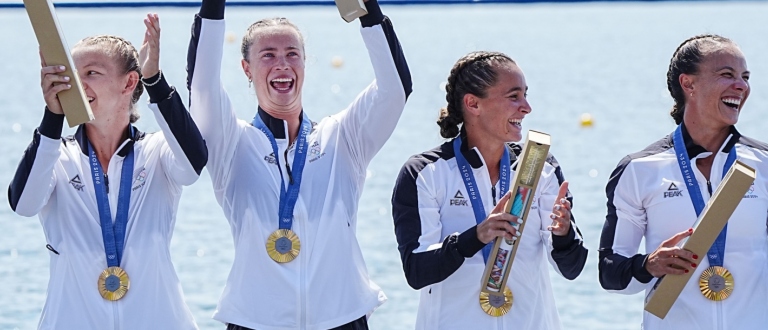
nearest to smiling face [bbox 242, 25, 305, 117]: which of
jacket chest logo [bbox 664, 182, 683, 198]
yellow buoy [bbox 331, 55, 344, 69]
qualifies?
Answer: jacket chest logo [bbox 664, 182, 683, 198]

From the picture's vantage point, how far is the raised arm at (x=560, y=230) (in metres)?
3.20

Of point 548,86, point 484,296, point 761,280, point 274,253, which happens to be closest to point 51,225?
point 274,253

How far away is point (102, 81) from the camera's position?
327cm

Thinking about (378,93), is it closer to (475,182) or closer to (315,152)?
(315,152)

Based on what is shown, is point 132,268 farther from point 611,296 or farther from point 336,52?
point 336,52

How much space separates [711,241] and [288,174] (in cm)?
115

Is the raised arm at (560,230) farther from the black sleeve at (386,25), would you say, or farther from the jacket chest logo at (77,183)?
the jacket chest logo at (77,183)

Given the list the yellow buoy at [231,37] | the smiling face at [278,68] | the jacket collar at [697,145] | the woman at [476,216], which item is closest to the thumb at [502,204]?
the woman at [476,216]

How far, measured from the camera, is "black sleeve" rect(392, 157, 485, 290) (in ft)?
10.6

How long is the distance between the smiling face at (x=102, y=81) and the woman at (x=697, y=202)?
4.57 feet

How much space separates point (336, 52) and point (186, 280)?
396 inches

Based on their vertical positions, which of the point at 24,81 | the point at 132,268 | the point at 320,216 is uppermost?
the point at 24,81

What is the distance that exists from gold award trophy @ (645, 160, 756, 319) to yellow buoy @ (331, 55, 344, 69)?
13.1 m

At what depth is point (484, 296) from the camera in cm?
333
